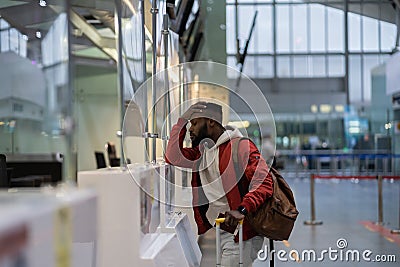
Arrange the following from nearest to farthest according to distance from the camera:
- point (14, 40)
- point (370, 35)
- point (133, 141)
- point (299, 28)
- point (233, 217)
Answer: point (233, 217)
point (133, 141)
point (14, 40)
point (370, 35)
point (299, 28)

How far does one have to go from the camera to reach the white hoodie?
405 centimetres

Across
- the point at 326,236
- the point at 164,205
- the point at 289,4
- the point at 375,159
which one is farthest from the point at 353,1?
the point at 164,205

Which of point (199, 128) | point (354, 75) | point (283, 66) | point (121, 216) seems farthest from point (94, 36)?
point (354, 75)

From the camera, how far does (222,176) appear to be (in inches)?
158

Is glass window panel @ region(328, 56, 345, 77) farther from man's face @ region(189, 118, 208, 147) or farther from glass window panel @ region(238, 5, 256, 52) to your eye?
man's face @ region(189, 118, 208, 147)

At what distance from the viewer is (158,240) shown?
3867mm

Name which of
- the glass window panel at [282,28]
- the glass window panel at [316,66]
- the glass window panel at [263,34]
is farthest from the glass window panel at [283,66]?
the glass window panel at [316,66]

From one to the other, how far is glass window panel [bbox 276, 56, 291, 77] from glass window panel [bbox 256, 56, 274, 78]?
1.09 ft

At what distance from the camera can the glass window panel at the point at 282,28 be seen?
2881cm

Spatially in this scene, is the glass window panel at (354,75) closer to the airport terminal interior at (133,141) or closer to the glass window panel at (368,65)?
the glass window panel at (368,65)

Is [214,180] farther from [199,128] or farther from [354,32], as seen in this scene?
[354,32]

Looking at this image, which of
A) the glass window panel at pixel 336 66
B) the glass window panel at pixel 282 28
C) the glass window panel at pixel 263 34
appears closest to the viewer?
the glass window panel at pixel 263 34

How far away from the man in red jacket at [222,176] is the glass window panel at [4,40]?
15.5 ft

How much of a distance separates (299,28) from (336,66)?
252cm
